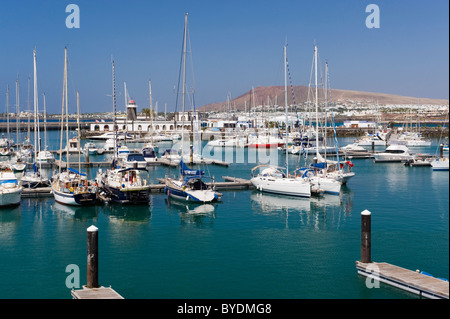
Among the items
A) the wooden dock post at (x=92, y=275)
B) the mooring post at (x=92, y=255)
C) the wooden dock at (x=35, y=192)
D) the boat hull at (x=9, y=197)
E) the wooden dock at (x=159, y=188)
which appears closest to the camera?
the wooden dock post at (x=92, y=275)

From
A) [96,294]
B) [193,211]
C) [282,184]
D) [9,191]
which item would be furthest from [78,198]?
[96,294]

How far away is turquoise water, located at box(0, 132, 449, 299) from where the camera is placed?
63.3 ft

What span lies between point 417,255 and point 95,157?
2094 inches

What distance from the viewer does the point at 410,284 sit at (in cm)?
1741

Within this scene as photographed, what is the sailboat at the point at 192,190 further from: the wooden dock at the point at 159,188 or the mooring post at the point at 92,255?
the mooring post at the point at 92,255

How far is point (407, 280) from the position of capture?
57.9 feet

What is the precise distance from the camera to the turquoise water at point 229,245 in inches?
759

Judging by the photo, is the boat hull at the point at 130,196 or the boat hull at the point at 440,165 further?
the boat hull at the point at 440,165

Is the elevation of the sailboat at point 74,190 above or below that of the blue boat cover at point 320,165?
below

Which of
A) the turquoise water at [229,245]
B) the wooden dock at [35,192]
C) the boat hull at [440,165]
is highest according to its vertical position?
the boat hull at [440,165]

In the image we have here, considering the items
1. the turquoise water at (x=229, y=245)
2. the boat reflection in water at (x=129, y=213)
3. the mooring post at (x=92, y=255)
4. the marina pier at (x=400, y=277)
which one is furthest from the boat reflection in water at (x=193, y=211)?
the mooring post at (x=92, y=255)

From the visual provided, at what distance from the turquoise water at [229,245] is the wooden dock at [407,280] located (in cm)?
33

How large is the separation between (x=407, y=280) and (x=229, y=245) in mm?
9163

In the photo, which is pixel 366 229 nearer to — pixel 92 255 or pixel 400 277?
pixel 400 277
